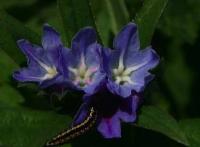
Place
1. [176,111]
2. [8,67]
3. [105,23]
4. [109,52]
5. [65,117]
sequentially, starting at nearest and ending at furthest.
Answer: [109,52], [65,117], [8,67], [105,23], [176,111]

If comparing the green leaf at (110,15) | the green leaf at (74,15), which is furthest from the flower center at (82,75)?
the green leaf at (110,15)

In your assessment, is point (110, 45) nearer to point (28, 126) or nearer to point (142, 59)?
point (142, 59)

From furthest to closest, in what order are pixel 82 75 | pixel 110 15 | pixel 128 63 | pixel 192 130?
pixel 110 15
pixel 192 130
pixel 128 63
pixel 82 75

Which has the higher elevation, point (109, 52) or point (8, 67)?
point (109, 52)

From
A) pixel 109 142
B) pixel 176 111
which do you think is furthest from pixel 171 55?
pixel 109 142

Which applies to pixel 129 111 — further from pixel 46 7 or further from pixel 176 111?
pixel 46 7

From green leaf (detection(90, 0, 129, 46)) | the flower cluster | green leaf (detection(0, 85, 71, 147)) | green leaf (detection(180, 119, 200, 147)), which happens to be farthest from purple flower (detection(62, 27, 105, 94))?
green leaf (detection(90, 0, 129, 46))

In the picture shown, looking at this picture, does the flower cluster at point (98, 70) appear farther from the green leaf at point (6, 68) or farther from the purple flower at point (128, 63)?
the green leaf at point (6, 68)

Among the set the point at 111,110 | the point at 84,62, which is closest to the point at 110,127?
the point at 111,110
